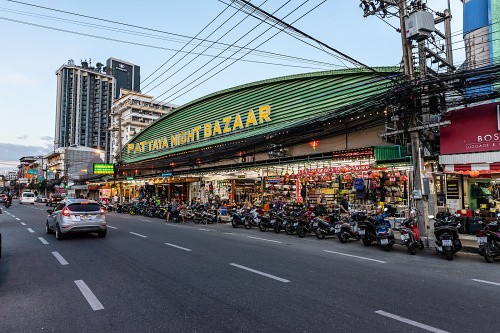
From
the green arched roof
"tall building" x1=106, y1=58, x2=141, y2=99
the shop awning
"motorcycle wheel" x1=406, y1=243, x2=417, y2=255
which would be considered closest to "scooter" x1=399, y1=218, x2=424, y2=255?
"motorcycle wheel" x1=406, y1=243, x2=417, y2=255

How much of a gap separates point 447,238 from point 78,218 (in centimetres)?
1293

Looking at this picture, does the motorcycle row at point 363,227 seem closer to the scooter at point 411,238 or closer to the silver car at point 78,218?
the scooter at point 411,238

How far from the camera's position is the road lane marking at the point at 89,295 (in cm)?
536

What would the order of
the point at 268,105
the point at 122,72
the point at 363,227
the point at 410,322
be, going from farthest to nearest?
the point at 122,72
the point at 268,105
the point at 363,227
the point at 410,322

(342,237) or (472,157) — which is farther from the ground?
(472,157)

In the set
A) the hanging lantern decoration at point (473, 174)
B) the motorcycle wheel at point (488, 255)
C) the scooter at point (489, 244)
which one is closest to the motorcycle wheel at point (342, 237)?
the scooter at point (489, 244)

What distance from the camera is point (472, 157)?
13102 mm

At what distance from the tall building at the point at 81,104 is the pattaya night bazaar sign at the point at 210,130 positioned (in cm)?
10786

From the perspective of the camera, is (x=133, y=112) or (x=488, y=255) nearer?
(x=488, y=255)

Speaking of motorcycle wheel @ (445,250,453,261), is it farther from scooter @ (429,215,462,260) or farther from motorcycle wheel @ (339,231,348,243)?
motorcycle wheel @ (339,231,348,243)

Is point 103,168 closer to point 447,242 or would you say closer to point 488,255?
point 447,242

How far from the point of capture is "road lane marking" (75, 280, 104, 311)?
5.36 m

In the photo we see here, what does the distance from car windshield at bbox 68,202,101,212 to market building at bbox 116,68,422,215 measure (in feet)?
33.0

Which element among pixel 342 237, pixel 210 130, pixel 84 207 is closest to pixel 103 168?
pixel 210 130
